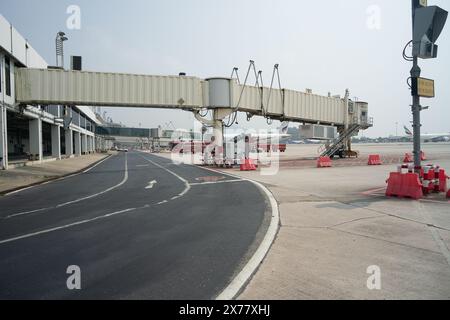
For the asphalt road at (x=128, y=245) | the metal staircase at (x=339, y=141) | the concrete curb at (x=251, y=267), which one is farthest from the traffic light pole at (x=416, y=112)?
the metal staircase at (x=339, y=141)

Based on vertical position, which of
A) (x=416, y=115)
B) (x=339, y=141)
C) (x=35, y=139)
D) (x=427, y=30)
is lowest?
(x=339, y=141)

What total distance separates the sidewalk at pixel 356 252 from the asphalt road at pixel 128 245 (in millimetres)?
654

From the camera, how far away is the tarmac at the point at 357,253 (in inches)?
170

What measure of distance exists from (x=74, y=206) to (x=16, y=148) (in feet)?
184

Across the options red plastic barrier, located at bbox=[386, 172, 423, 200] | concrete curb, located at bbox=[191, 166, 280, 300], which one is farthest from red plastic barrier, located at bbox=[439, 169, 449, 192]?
concrete curb, located at bbox=[191, 166, 280, 300]

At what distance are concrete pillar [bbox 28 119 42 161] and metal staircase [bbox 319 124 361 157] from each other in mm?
30926

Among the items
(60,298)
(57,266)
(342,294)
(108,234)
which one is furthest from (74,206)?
(342,294)

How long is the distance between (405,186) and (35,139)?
30757 millimetres

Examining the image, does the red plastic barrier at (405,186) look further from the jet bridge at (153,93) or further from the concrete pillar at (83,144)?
the concrete pillar at (83,144)

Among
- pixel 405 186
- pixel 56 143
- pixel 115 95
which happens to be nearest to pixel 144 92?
pixel 115 95

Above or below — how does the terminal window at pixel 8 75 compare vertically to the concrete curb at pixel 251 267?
above

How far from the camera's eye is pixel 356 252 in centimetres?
589

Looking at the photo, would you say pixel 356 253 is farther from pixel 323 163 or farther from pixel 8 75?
pixel 8 75

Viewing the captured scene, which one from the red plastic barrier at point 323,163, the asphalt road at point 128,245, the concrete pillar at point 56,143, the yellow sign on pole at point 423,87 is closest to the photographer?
the asphalt road at point 128,245
